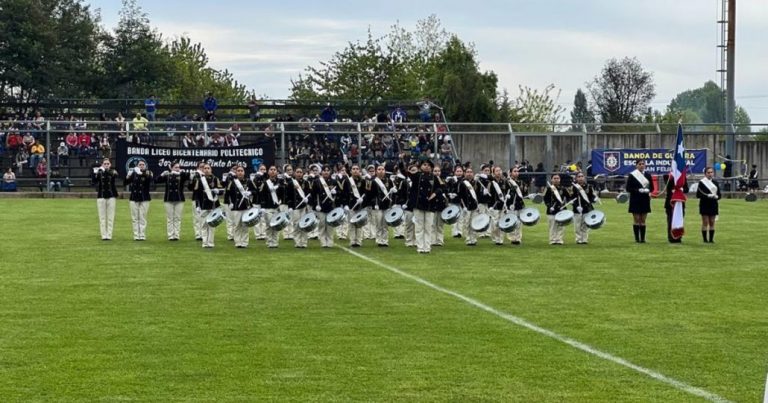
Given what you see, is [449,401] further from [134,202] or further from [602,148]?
[602,148]

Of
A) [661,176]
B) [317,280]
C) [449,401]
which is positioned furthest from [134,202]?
[661,176]

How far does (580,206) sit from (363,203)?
4938 millimetres

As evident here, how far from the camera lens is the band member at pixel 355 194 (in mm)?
28000

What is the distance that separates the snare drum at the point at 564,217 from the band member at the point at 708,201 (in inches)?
119

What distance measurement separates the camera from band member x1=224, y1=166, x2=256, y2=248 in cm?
2728

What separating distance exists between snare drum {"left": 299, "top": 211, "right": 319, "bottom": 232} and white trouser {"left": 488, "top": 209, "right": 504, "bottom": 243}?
4.26 meters

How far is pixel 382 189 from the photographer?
1110 inches

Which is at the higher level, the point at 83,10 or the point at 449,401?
the point at 83,10

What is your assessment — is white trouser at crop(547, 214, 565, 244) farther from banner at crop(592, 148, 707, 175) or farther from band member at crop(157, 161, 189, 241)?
banner at crop(592, 148, 707, 175)

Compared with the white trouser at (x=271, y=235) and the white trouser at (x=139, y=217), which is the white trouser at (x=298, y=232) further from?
the white trouser at (x=139, y=217)

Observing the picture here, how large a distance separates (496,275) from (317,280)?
3.09 meters

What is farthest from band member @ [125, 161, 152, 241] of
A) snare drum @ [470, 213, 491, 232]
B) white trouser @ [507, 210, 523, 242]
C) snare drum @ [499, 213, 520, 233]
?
white trouser @ [507, 210, 523, 242]

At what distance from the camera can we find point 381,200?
2808cm

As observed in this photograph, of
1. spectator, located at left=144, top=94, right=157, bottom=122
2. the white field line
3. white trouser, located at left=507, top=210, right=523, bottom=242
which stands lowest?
the white field line
